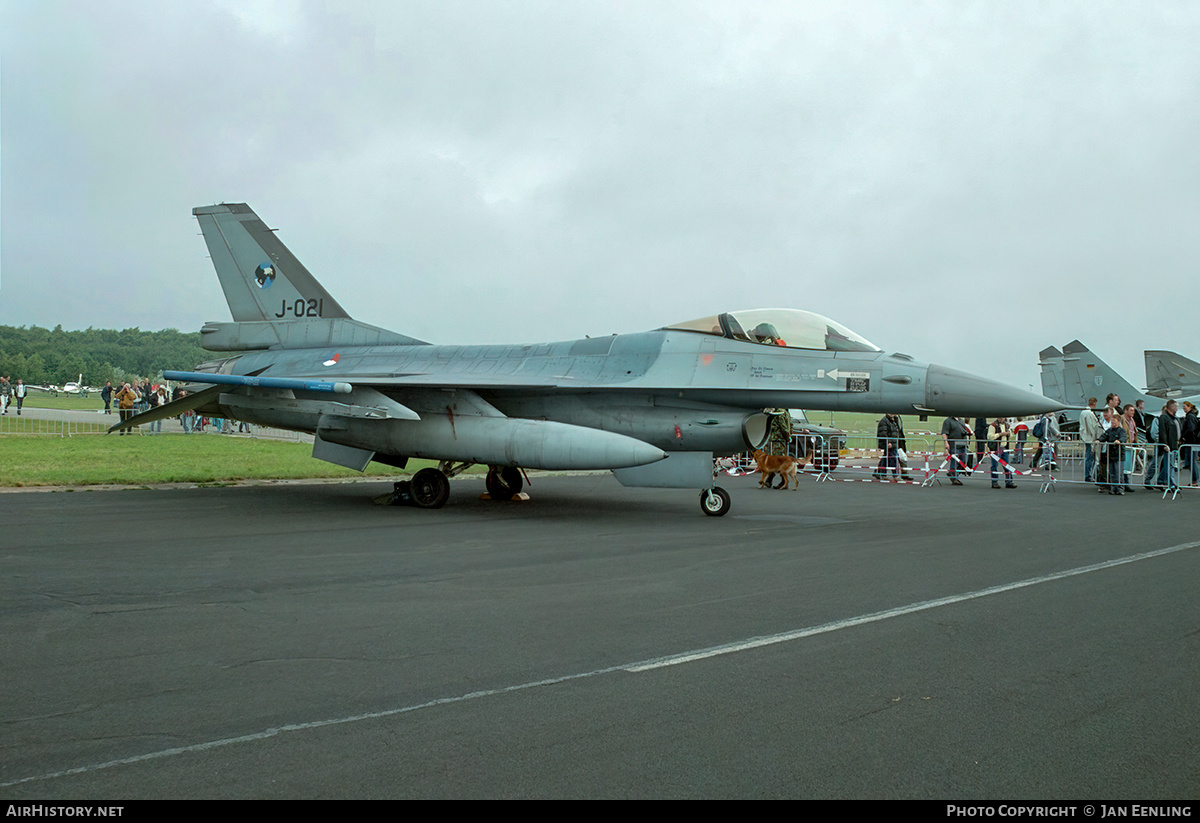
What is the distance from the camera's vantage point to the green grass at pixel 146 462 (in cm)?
1448

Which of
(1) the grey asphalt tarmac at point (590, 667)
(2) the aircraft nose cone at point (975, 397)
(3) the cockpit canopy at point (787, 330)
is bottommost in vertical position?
(1) the grey asphalt tarmac at point (590, 667)

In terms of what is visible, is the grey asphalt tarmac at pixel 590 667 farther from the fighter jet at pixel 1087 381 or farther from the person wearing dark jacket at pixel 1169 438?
the fighter jet at pixel 1087 381

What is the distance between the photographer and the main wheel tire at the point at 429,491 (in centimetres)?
1230

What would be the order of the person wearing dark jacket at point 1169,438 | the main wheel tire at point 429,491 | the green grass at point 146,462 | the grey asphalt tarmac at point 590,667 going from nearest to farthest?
1. the grey asphalt tarmac at point 590,667
2. the main wheel tire at point 429,491
3. the green grass at point 146,462
4. the person wearing dark jacket at point 1169,438

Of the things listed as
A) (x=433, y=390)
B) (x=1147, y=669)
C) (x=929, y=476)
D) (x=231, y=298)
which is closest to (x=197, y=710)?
(x=1147, y=669)

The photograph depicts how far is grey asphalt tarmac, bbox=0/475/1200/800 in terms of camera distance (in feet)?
9.68

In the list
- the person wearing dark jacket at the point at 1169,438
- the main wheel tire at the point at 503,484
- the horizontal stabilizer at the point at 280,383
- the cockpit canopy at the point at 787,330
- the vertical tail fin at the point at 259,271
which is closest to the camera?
the cockpit canopy at the point at 787,330

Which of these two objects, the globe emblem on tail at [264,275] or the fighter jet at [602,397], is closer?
the fighter jet at [602,397]

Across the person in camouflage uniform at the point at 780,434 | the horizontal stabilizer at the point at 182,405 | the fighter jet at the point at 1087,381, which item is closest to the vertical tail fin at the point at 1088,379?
the fighter jet at the point at 1087,381

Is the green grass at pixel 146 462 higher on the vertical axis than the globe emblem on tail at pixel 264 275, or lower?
lower

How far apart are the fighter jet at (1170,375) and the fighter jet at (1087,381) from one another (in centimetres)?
13

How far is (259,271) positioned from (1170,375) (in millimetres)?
29036

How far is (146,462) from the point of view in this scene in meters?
17.5

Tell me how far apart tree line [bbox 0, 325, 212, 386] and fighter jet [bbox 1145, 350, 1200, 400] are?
34710 mm
